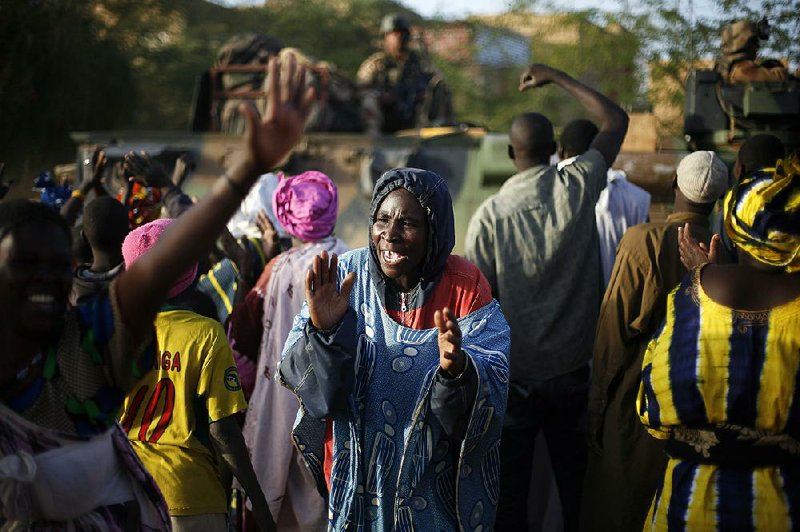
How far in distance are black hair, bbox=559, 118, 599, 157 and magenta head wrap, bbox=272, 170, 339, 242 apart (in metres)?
1.47

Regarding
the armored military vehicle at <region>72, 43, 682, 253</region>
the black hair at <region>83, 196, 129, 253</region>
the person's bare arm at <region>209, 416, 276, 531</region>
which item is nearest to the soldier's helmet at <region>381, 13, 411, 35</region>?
the armored military vehicle at <region>72, 43, 682, 253</region>

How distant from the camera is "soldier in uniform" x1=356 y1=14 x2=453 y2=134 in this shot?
1134 cm

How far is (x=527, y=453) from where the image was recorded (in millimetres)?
5230

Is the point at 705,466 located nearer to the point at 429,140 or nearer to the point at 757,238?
the point at 757,238

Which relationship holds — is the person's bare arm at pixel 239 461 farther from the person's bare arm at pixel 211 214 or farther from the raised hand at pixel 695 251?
the raised hand at pixel 695 251

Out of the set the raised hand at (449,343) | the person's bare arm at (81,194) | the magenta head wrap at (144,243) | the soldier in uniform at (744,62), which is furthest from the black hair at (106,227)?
the soldier in uniform at (744,62)

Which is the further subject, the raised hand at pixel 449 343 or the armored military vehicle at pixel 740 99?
the armored military vehicle at pixel 740 99

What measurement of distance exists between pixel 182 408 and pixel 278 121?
1.52 meters

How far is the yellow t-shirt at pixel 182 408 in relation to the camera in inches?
148

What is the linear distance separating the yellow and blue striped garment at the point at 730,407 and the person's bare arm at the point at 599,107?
2.28 meters

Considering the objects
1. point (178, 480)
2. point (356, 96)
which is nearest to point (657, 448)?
point (178, 480)

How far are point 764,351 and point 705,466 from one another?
37cm

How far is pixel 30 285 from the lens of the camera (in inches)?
99.8

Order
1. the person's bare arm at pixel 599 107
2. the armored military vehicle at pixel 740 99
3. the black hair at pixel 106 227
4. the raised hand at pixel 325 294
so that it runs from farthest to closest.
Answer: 1. the armored military vehicle at pixel 740 99
2. the person's bare arm at pixel 599 107
3. the black hair at pixel 106 227
4. the raised hand at pixel 325 294
